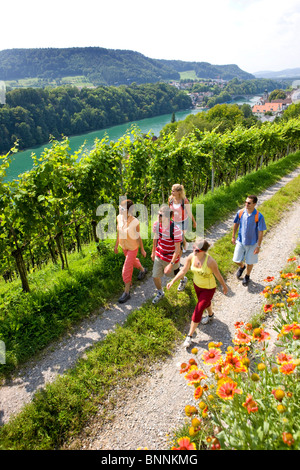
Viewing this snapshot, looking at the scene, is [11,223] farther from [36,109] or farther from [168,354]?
[36,109]

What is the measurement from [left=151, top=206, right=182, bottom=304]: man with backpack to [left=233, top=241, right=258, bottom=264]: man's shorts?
4.79ft

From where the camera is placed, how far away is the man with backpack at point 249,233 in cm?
530

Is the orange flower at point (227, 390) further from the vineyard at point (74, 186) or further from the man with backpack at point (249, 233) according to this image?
the vineyard at point (74, 186)

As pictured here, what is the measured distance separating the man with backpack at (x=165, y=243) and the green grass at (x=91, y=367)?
0.53 meters

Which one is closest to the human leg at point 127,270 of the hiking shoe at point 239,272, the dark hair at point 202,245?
the dark hair at point 202,245

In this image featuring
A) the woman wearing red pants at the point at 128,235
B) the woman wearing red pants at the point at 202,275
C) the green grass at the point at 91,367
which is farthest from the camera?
the woman wearing red pants at the point at 128,235

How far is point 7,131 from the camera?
60.3 metres

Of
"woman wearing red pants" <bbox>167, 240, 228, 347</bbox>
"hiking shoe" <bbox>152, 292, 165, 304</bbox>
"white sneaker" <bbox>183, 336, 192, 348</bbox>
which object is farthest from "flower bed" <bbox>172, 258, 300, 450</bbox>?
"hiking shoe" <bbox>152, 292, 165, 304</bbox>

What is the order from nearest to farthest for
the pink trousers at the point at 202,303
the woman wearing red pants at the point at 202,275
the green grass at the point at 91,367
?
the green grass at the point at 91,367
the woman wearing red pants at the point at 202,275
the pink trousers at the point at 202,303

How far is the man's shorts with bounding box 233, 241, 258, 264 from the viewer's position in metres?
5.56

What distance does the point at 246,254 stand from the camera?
5656 millimetres

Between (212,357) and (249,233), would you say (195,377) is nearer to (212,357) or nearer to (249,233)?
(212,357)

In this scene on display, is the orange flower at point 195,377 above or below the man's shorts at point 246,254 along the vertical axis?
above

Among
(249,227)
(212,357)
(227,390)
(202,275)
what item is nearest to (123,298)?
(202,275)
